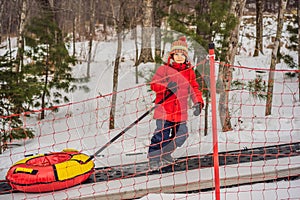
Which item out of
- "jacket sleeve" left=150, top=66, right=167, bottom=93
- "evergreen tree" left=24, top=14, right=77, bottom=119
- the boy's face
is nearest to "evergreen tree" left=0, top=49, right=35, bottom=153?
"evergreen tree" left=24, top=14, right=77, bottom=119

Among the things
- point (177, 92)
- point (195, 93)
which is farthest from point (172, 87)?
point (195, 93)

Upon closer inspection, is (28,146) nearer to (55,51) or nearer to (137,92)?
(137,92)

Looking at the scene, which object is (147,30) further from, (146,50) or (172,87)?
(172,87)

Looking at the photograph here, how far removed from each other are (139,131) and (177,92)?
2.76 metres

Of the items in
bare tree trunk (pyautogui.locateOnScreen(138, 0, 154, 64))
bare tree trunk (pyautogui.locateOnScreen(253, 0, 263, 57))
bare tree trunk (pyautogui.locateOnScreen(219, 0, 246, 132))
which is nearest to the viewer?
bare tree trunk (pyautogui.locateOnScreen(219, 0, 246, 132))

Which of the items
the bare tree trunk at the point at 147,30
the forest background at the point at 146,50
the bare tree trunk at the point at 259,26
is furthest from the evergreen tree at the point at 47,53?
the bare tree trunk at the point at 259,26

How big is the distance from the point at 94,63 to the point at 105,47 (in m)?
Result: 1.84

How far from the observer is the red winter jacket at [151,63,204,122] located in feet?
12.2

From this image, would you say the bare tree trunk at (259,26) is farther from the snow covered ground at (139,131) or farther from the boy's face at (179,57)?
the boy's face at (179,57)

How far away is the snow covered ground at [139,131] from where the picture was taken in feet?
10.8

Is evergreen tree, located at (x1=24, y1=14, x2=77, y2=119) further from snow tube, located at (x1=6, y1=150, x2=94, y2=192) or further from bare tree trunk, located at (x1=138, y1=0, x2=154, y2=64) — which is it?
snow tube, located at (x1=6, y1=150, x2=94, y2=192)

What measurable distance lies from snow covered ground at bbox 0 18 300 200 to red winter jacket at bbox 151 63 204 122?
0.43m

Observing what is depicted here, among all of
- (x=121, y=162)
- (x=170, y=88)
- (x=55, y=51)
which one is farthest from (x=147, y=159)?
(x=55, y=51)

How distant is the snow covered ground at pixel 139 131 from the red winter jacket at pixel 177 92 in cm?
43
